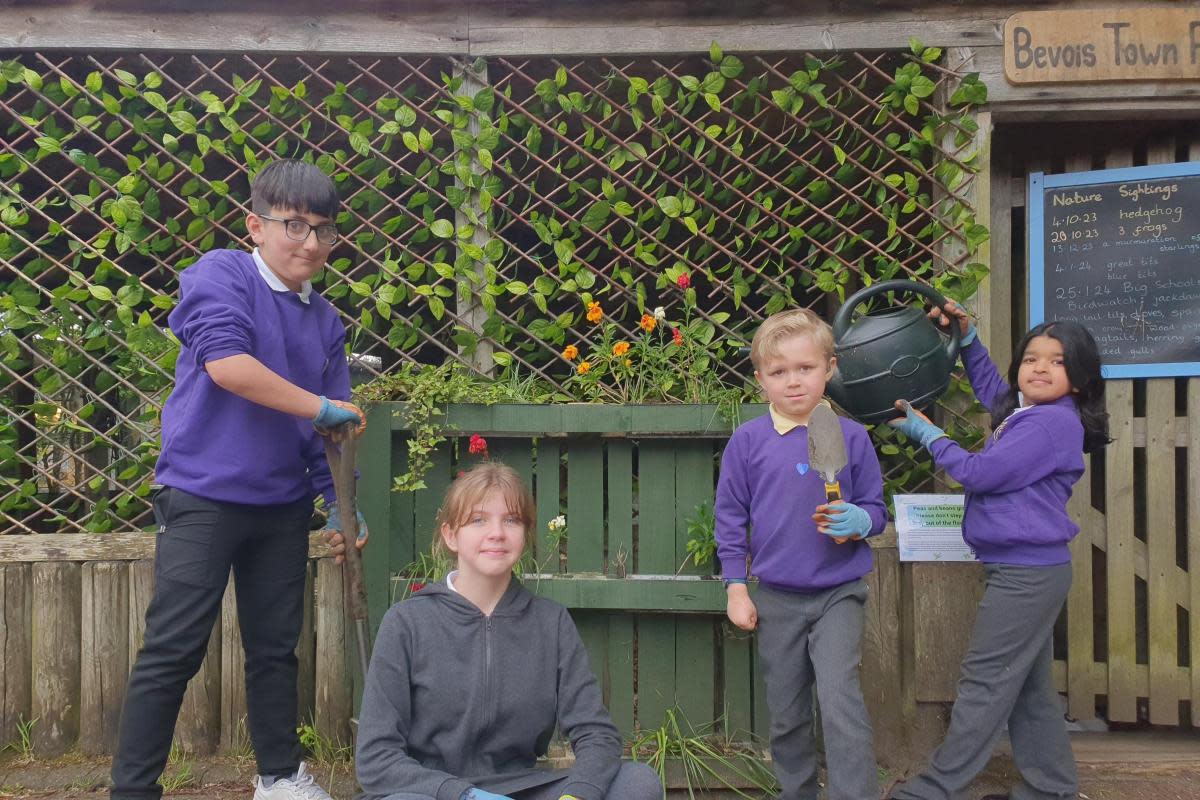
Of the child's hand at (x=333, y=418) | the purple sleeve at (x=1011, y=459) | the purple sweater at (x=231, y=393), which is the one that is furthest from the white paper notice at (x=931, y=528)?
the purple sweater at (x=231, y=393)

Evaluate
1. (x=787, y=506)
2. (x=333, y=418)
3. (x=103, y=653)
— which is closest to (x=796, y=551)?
(x=787, y=506)

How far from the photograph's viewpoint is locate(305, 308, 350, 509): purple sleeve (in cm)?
236

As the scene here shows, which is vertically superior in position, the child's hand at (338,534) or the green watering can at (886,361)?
the green watering can at (886,361)

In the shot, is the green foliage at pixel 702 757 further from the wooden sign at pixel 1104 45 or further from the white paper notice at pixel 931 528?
the wooden sign at pixel 1104 45

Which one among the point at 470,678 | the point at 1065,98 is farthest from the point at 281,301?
the point at 1065,98

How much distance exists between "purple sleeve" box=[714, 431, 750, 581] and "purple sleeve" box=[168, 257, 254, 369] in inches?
52.0

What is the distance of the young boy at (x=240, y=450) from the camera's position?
80.9 inches

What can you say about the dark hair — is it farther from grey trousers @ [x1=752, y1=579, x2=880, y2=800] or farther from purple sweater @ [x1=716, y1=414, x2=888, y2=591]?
grey trousers @ [x1=752, y1=579, x2=880, y2=800]

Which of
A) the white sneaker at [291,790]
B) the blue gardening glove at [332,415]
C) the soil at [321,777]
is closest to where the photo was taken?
the blue gardening glove at [332,415]

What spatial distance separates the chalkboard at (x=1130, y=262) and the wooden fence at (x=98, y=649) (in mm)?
3005

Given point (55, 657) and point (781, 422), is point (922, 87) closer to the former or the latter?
point (781, 422)

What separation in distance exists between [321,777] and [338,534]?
3.12 ft

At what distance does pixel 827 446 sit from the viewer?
2020 millimetres

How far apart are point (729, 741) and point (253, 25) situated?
3.08 m
